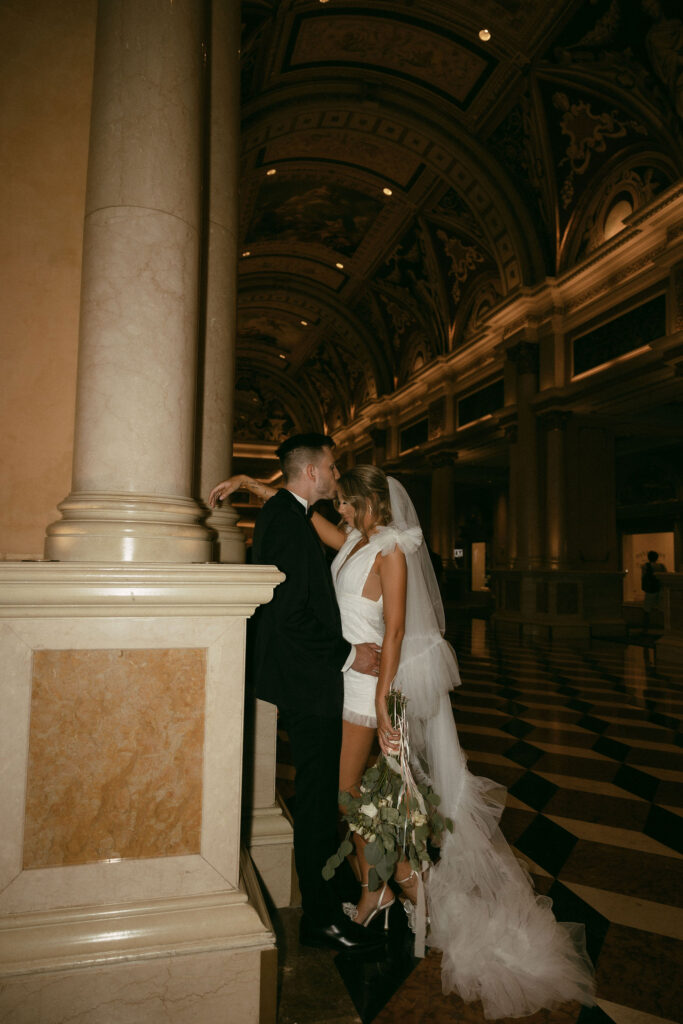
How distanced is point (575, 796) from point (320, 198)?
15624 mm

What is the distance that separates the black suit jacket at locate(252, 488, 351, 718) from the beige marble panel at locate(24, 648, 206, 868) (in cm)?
36

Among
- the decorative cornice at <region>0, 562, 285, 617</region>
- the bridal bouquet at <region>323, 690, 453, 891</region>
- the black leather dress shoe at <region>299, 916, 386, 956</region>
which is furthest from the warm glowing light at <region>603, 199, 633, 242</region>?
the black leather dress shoe at <region>299, 916, 386, 956</region>

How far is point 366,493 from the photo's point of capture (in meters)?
2.54

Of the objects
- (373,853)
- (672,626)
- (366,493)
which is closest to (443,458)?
(672,626)

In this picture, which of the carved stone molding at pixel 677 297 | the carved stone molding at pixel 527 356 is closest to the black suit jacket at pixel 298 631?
the carved stone molding at pixel 677 297

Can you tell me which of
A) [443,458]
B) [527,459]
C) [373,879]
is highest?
[443,458]

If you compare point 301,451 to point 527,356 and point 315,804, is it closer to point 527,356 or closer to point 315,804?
point 315,804

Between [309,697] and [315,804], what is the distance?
40 centimetres

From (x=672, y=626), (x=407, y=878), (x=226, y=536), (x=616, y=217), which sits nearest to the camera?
(x=407, y=878)

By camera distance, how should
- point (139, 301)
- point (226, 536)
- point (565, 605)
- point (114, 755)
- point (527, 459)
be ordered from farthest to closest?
1. point (527, 459)
2. point (565, 605)
3. point (226, 536)
4. point (139, 301)
5. point (114, 755)

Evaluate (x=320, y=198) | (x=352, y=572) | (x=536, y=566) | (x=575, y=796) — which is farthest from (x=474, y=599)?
(x=352, y=572)

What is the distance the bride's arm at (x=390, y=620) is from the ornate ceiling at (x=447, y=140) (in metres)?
9.86

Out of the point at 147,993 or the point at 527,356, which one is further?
the point at 527,356

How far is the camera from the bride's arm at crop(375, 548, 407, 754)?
2291 mm
